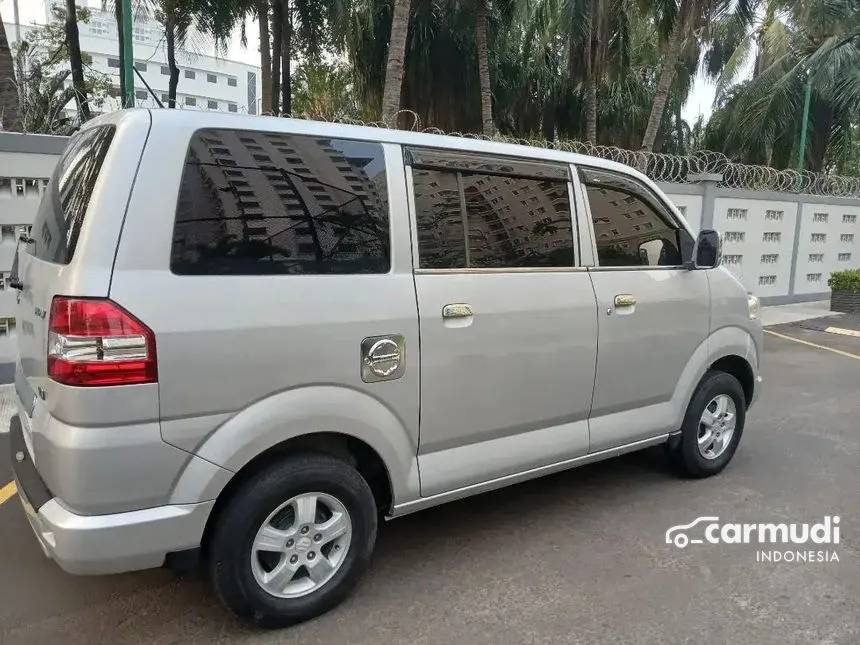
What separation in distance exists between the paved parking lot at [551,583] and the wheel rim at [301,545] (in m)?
0.20

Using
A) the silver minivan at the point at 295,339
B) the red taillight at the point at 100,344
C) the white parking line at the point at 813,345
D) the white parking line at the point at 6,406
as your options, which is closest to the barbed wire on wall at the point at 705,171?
the white parking line at the point at 813,345

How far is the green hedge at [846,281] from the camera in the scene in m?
12.8

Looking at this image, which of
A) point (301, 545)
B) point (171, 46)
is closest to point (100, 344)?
point (301, 545)

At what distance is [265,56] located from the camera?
15719mm

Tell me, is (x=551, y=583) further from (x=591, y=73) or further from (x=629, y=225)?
(x=591, y=73)

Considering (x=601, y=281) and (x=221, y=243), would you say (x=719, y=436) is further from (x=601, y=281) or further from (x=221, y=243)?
(x=221, y=243)

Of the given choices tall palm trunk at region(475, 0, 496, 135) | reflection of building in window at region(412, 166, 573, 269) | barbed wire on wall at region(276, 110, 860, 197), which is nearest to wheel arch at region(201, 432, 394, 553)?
reflection of building in window at region(412, 166, 573, 269)

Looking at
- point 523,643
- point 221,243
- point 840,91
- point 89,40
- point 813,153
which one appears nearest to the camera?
point 221,243

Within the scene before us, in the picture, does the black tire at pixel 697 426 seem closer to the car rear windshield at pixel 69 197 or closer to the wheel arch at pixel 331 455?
the wheel arch at pixel 331 455

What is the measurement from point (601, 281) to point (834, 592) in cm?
178

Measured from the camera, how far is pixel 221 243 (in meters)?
2.46

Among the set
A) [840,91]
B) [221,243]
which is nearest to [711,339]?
[221,243]

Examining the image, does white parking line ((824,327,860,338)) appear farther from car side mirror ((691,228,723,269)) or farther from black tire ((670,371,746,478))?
car side mirror ((691,228,723,269))

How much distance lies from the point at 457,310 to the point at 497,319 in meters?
0.24
